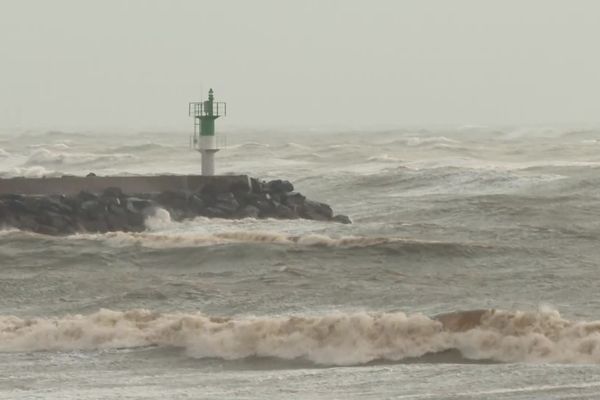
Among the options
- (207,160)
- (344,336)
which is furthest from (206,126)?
(344,336)

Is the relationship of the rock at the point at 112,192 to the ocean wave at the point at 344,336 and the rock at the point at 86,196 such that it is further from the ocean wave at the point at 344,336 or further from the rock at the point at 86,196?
the ocean wave at the point at 344,336

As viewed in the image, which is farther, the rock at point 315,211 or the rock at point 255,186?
the rock at point 255,186

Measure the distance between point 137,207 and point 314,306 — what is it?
7.75 meters

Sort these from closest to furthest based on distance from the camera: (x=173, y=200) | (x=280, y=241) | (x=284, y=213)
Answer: (x=280, y=241) < (x=173, y=200) < (x=284, y=213)

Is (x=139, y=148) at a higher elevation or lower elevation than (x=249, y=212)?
lower

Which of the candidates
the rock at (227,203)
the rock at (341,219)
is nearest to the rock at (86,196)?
the rock at (227,203)

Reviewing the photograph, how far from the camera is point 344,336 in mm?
9297

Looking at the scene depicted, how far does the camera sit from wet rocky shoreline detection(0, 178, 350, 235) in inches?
682

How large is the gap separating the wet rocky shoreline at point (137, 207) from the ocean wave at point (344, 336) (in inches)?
289

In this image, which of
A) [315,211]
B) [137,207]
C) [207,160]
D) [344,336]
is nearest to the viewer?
[344,336]

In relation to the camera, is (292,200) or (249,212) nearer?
(249,212)

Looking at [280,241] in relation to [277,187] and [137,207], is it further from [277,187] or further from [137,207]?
[277,187]

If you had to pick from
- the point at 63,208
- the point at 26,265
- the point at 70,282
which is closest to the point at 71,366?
the point at 70,282

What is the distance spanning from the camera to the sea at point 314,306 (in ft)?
26.5
